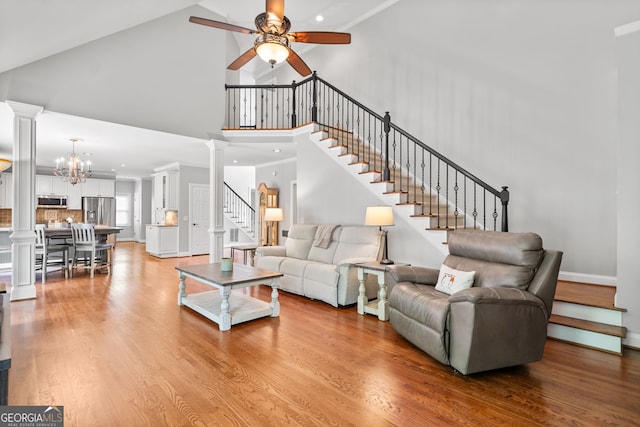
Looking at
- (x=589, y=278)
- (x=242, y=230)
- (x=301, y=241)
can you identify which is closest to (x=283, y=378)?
(x=301, y=241)

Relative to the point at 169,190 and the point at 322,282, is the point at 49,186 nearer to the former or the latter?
the point at 169,190

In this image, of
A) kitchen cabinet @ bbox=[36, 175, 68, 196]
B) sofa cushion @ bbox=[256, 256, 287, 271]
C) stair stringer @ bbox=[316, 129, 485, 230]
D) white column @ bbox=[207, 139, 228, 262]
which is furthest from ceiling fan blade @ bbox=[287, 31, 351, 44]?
kitchen cabinet @ bbox=[36, 175, 68, 196]

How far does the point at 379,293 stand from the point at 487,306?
5.08 ft

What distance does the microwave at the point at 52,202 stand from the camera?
31.2ft

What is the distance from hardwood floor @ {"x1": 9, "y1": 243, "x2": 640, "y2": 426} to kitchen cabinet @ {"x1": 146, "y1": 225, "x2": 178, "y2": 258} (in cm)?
502

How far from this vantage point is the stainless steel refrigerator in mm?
10461

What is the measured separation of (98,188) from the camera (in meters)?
10.8

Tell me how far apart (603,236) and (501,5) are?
3543mm

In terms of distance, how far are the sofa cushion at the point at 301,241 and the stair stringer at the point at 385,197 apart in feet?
3.73

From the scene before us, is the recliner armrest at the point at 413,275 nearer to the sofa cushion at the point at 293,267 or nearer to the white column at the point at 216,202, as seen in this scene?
the sofa cushion at the point at 293,267

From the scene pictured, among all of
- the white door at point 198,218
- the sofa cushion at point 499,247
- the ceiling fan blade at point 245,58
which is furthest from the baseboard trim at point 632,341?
the white door at point 198,218

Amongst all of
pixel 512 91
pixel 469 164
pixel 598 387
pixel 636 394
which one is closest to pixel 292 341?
pixel 598 387

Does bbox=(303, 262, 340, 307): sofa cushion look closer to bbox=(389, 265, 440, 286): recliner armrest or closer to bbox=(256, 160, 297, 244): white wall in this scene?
bbox=(389, 265, 440, 286): recliner armrest

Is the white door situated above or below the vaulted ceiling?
below
